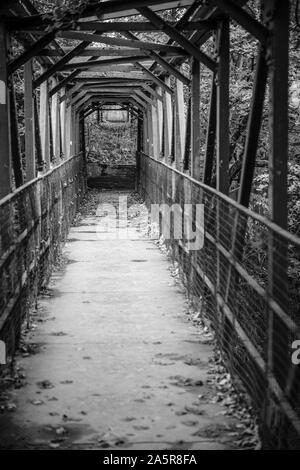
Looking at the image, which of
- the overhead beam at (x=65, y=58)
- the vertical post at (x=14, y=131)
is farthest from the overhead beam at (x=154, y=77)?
the vertical post at (x=14, y=131)

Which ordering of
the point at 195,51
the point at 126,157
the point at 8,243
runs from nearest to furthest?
the point at 8,243 < the point at 195,51 < the point at 126,157

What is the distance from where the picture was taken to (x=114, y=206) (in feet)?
74.3

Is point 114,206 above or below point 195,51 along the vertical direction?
below

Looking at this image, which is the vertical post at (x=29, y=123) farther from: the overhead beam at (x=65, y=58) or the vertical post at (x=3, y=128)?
the vertical post at (x=3, y=128)

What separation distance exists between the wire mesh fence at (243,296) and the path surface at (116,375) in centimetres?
32

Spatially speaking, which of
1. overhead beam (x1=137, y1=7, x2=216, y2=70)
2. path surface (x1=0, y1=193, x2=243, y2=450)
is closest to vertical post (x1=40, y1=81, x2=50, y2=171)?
path surface (x1=0, y1=193, x2=243, y2=450)

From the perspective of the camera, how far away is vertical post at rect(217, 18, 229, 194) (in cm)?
796

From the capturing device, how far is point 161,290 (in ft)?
31.3

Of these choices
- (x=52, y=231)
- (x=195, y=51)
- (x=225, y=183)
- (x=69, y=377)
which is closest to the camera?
(x=69, y=377)

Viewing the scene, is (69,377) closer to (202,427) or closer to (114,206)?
(202,427)

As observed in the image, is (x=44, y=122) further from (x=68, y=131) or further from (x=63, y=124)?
(x=68, y=131)

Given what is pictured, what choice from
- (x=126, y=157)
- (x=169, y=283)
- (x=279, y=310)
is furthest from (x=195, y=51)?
(x=126, y=157)

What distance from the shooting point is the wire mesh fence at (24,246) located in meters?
6.16
